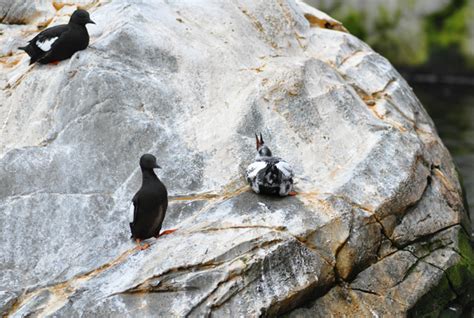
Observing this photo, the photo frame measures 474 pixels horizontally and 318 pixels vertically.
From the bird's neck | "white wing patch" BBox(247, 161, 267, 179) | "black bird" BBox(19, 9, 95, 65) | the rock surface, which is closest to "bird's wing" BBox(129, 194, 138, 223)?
the bird's neck

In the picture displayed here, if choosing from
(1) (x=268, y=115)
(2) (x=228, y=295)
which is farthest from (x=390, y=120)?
(2) (x=228, y=295)

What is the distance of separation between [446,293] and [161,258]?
4018mm

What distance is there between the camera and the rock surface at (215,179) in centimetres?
871

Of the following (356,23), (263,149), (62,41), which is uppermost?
(62,41)

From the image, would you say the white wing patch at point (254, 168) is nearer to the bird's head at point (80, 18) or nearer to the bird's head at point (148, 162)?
the bird's head at point (148, 162)

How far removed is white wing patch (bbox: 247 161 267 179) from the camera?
9.42 meters

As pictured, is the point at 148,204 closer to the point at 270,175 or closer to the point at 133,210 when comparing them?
the point at 133,210

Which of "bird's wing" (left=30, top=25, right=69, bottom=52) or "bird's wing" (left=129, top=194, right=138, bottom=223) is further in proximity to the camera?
"bird's wing" (left=30, top=25, right=69, bottom=52)

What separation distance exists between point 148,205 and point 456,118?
15.8 metres

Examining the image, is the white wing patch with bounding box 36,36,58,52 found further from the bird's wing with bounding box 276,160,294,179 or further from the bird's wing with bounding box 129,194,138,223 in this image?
the bird's wing with bounding box 276,160,294,179

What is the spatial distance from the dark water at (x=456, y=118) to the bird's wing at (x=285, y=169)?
6.28 m

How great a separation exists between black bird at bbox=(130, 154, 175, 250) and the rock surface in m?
0.26

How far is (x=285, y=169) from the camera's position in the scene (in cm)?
952

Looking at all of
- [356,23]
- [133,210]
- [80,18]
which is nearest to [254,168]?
[133,210]
